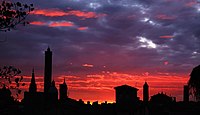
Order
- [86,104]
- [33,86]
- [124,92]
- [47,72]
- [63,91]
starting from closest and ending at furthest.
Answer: [86,104]
[47,72]
[124,92]
[33,86]
[63,91]

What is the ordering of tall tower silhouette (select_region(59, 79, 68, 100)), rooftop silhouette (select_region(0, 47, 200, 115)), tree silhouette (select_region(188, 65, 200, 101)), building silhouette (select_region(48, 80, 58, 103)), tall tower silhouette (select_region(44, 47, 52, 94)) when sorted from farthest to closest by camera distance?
1. tall tower silhouette (select_region(59, 79, 68, 100))
2. tall tower silhouette (select_region(44, 47, 52, 94))
3. building silhouette (select_region(48, 80, 58, 103))
4. rooftop silhouette (select_region(0, 47, 200, 115))
5. tree silhouette (select_region(188, 65, 200, 101))

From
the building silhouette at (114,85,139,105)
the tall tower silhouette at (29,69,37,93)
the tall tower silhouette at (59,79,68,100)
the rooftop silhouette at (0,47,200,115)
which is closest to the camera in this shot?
the rooftop silhouette at (0,47,200,115)

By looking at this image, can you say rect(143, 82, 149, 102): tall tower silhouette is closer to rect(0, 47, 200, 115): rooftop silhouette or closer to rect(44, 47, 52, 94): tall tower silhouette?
rect(0, 47, 200, 115): rooftop silhouette

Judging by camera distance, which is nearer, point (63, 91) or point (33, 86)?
point (33, 86)

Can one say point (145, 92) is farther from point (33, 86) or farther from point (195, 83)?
point (195, 83)

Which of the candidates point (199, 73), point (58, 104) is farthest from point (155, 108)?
point (199, 73)

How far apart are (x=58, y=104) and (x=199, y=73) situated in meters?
74.7

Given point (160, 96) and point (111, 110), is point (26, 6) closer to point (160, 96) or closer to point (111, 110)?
point (111, 110)

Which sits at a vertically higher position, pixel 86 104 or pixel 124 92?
pixel 124 92

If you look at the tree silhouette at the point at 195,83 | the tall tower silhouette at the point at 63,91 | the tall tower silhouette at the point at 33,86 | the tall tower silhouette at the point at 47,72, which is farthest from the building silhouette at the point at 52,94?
the tree silhouette at the point at 195,83

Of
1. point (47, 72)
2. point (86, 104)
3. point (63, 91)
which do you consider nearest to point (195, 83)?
point (86, 104)

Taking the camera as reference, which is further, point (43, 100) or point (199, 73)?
point (43, 100)

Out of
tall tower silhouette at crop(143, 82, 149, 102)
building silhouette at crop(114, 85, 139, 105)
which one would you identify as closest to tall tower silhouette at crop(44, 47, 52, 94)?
building silhouette at crop(114, 85, 139, 105)

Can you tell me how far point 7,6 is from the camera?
16062mm
